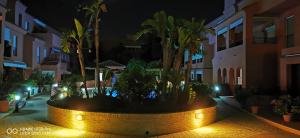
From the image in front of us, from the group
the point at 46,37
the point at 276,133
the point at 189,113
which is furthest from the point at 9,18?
the point at 276,133

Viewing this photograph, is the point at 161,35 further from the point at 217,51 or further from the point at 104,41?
the point at 104,41

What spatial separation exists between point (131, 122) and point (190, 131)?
91.8 inches

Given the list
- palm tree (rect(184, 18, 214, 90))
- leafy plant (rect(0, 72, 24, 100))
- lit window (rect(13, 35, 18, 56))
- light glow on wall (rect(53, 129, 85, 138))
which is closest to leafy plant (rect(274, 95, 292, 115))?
palm tree (rect(184, 18, 214, 90))

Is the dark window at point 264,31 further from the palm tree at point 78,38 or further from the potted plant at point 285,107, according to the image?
the palm tree at point 78,38

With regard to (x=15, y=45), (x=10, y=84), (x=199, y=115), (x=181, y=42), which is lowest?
(x=199, y=115)

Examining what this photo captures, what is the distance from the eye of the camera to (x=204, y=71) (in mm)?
34781

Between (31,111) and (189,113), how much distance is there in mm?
9082

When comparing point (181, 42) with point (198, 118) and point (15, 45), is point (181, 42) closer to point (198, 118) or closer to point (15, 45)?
point (198, 118)

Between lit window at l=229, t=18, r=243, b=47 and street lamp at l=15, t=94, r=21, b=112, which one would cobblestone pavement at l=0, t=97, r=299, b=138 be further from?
lit window at l=229, t=18, r=243, b=47

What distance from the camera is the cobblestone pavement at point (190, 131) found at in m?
11.1

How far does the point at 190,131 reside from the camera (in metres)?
12.0

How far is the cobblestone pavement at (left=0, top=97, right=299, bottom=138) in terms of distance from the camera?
11055 mm

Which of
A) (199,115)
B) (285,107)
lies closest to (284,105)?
(285,107)

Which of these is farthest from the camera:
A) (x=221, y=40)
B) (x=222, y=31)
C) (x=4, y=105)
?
(x=221, y=40)
